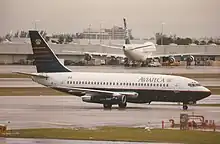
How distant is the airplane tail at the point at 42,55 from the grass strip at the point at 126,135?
0.76m

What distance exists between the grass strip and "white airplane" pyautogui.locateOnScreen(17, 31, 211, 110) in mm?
357

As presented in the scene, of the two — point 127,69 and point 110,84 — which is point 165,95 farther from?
point 110,84

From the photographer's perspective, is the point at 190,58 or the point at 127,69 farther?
the point at 127,69

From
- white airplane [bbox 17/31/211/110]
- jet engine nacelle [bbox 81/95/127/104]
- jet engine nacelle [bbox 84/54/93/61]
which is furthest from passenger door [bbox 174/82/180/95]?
jet engine nacelle [bbox 84/54/93/61]

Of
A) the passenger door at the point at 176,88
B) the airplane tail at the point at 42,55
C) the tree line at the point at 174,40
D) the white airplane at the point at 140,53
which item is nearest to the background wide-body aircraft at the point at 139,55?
the white airplane at the point at 140,53

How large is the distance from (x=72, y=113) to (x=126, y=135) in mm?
770

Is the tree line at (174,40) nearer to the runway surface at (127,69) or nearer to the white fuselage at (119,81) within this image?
the runway surface at (127,69)

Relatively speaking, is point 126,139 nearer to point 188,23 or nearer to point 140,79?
point 140,79

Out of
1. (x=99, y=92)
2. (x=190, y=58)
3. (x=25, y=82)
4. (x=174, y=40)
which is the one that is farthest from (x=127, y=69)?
(x=25, y=82)

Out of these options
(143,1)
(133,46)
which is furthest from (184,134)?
(143,1)

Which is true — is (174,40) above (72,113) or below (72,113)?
above

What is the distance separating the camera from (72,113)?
707 cm

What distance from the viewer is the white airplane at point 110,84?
6.87 meters

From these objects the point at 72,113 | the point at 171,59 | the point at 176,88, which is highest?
the point at 171,59
